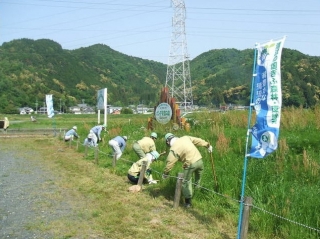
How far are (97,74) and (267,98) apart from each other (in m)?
130

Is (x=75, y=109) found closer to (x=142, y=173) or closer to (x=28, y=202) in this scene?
(x=142, y=173)

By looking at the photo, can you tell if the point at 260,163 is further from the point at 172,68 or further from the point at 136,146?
the point at 172,68

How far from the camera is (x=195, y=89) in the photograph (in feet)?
273

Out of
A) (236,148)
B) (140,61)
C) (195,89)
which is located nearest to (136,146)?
(236,148)

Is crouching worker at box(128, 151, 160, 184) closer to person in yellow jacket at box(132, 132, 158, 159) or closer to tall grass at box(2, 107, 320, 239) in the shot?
tall grass at box(2, 107, 320, 239)

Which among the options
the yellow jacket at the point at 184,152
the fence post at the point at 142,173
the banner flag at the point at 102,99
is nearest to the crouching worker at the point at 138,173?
the fence post at the point at 142,173

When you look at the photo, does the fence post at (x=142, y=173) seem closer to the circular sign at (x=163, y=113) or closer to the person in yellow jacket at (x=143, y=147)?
the person in yellow jacket at (x=143, y=147)

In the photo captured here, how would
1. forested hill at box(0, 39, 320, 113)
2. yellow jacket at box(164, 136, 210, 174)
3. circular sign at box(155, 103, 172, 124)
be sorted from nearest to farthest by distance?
Answer: yellow jacket at box(164, 136, 210, 174), circular sign at box(155, 103, 172, 124), forested hill at box(0, 39, 320, 113)

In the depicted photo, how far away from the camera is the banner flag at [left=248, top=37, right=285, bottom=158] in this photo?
14.8 ft

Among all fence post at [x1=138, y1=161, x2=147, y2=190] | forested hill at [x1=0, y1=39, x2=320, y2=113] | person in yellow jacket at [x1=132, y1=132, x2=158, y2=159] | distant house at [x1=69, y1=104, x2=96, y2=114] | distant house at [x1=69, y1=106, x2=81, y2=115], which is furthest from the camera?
distant house at [x1=69, y1=104, x2=96, y2=114]

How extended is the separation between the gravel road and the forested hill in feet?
155

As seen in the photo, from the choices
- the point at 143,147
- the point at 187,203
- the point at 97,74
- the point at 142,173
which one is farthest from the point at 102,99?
the point at 97,74

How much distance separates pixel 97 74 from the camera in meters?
131

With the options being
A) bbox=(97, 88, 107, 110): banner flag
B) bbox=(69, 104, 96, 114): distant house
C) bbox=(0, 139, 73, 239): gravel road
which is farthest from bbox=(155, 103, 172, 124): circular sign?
bbox=(69, 104, 96, 114): distant house
